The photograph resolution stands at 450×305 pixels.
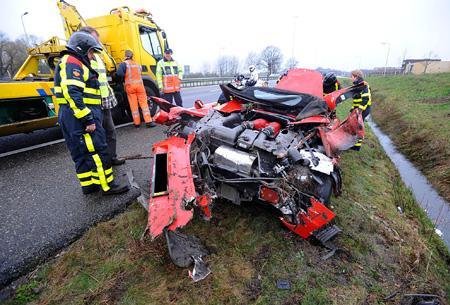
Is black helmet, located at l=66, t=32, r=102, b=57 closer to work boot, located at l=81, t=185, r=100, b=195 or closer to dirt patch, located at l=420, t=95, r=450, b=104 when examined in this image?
work boot, located at l=81, t=185, r=100, b=195

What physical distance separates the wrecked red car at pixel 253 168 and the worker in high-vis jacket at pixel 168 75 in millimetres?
3678

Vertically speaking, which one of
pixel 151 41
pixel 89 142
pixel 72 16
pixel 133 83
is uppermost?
pixel 72 16

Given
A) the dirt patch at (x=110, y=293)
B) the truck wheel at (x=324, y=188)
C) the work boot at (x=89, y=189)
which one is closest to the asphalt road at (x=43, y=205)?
the work boot at (x=89, y=189)

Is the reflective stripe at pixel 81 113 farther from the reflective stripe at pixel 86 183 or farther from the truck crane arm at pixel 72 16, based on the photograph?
the truck crane arm at pixel 72 16

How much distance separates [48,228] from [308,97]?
10.8 ft

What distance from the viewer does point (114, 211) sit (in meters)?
2.99

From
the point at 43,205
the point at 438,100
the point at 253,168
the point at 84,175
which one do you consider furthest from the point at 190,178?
the point at 438,100

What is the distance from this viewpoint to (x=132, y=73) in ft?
18.8

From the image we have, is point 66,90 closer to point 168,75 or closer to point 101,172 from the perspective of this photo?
point 101,172

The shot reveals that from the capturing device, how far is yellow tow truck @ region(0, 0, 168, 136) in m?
4.48

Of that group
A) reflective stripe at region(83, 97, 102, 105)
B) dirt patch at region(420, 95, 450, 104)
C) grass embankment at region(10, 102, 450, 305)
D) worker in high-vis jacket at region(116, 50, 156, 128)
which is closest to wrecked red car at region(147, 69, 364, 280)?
grass embankment at region(10, 102, 450, 305)

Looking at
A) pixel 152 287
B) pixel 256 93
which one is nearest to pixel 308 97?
pixel 256 93

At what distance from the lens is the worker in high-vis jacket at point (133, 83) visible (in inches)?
221

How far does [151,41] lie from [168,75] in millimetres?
1129
